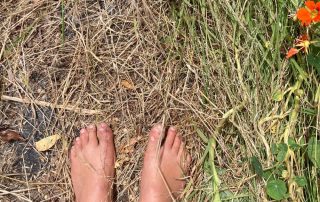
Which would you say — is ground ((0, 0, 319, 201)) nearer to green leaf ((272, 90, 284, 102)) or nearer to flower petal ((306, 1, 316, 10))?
green leaf ((272, 90, 284, 102))

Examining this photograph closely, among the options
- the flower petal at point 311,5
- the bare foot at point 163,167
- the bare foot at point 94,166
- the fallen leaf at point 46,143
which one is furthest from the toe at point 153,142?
the flower petal at point 311,5

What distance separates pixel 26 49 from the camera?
6.75 ft

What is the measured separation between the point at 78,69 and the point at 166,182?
0.57 metres

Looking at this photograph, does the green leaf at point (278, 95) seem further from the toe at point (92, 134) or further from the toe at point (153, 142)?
the toe at point (92, 134)

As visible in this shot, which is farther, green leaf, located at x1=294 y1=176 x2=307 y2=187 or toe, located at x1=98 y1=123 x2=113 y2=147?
toe, located at x1=98 y1=123 x2=113 y2=147

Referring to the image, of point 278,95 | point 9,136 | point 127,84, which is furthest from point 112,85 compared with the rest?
point 278,95

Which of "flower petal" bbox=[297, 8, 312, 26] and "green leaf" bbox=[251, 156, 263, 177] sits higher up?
"flower petal" bbox=[297, 8, 312, 26]

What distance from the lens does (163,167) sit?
6.70ft

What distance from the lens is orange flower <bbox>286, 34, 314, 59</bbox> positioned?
5.50ft

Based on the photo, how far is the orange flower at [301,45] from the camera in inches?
66.1

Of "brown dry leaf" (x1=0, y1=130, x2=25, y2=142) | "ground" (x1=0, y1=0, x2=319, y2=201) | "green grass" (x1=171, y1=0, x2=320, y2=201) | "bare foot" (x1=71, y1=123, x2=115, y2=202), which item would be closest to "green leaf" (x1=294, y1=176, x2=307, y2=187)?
"green grass" (x1=171, y1=0, x2=320, y2=201)

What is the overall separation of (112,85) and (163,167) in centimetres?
38

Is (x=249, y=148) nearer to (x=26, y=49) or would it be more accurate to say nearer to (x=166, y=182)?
(x=166, y=182)

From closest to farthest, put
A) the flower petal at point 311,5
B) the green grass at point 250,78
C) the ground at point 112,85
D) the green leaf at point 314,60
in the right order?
the flower petal at point 311,5, the green leaf at point 314,60, the green grass at point 250,78, the ground at point 112,85
